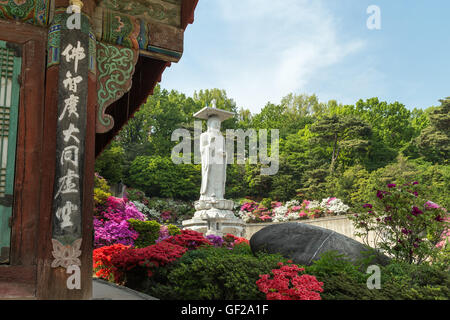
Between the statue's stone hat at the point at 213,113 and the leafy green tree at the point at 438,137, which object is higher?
the leafy green tree at the point at 438,137

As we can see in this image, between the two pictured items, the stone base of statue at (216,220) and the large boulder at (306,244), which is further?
the stone base of statue at (216,220)

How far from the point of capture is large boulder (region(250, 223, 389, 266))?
4895 millimetres

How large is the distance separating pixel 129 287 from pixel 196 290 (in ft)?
4.39

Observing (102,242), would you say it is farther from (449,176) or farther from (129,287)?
(449,176)

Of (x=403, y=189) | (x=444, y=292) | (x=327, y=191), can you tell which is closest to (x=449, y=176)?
(x=327, y=191)

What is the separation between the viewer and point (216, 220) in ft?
39.1

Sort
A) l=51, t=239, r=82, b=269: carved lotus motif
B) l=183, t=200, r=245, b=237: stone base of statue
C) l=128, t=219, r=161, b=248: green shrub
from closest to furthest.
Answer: l=51, t=239, r=82, b=269: carved lotus motif
l=128, t=219, r=161, b=248: green shrub
l=183, t=200, r=245, b=237: stone base of statue

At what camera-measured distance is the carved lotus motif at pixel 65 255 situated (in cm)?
280

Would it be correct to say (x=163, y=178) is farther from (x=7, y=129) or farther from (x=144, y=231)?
(x=7, y=129)

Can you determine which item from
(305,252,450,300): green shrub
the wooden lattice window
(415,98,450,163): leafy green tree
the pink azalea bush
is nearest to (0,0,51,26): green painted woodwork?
the wooden lattice window

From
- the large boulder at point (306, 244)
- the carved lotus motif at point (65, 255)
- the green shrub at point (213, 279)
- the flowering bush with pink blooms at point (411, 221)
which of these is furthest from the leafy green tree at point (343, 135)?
the carved lotus motif at point (65, 255)

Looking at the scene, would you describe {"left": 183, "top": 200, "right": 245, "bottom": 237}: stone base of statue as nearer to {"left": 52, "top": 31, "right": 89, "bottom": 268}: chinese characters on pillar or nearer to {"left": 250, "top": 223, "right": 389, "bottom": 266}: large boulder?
{"left": 250, "top": 223, "right": 389, "bottom": 266}: large boulder

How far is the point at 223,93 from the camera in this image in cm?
3559

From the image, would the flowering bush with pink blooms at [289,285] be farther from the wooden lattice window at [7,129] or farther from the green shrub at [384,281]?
the wooden lattice window at [7,129]
